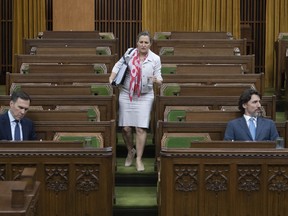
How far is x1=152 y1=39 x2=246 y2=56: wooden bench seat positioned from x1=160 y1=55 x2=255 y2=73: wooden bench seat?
1.49ft

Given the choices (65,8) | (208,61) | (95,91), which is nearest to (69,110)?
(95,91)

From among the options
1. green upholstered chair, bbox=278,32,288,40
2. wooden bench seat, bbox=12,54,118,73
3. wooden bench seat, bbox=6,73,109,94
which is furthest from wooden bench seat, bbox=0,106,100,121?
green upholstered chair, bbox=278,32,288,40

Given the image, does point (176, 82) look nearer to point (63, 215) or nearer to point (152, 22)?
point (63, 215)

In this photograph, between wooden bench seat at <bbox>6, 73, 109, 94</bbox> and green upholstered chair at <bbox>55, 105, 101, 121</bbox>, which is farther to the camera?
wooden bench seat at <bbox>6, 73, 109, 94</bbox>

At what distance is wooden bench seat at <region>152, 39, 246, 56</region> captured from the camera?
932 cm

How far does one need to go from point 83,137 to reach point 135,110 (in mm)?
898

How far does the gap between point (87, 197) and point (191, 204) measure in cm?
69

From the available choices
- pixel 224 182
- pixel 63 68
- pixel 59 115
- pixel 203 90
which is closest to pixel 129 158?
pixel 59 115

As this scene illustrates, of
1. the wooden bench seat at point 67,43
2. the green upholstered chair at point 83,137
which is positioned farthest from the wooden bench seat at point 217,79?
the wooden bench seat at point 67,43

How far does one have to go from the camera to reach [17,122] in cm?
631

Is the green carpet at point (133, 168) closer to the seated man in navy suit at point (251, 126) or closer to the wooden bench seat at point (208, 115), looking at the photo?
the wooden bench seat at point (208, 115)

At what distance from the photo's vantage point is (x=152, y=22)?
11.2m

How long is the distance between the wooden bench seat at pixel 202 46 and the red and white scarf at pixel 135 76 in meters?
2.05

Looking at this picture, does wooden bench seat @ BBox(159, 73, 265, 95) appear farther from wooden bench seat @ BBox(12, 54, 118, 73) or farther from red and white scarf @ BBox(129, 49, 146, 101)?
wooden bench seat @ BBox(12, 54, 118, 73)
